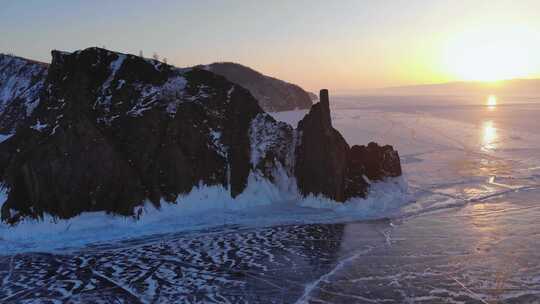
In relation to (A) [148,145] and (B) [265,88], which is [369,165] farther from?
(B) [265,88]

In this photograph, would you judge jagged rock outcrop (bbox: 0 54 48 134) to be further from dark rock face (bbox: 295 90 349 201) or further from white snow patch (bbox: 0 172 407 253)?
dark rock face (bbox: 295 90 349 201)

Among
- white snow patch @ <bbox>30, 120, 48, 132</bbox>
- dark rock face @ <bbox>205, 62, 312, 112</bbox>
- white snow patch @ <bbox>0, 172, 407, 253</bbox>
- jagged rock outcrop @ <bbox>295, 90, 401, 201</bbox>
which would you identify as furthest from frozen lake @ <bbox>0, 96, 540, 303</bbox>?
dark rock face @ <bbox>205, 62, 312, 112</bbox>

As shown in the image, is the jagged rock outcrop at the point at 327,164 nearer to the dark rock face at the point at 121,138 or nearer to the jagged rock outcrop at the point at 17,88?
the dark rock face at the point at 121,138

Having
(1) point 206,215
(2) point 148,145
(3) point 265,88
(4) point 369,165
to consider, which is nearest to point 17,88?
(2) point 148,145

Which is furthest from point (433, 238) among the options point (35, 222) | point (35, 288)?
point (35, 222)

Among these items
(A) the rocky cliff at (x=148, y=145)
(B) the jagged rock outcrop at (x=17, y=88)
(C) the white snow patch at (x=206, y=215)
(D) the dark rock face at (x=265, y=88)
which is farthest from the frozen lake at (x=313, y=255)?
(D) the dark rock face at (x=265, y=88)
